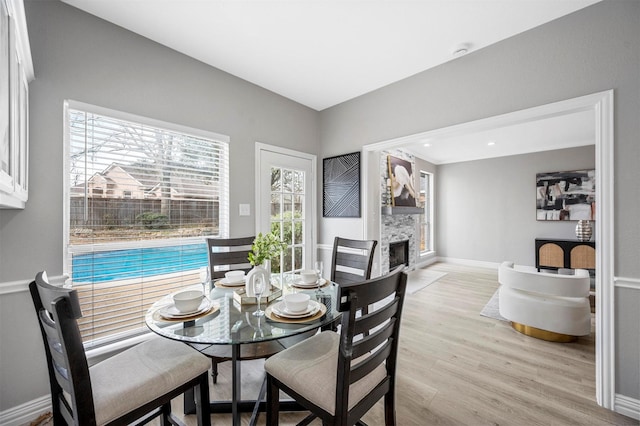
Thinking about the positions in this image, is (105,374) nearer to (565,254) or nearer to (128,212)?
(128,212)

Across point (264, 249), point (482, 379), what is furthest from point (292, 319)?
point (482, 379)

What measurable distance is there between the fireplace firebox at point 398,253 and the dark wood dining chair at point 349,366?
387 centimetres

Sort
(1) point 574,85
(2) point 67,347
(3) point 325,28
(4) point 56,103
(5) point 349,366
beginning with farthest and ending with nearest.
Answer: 1. (3) point 325,28
2. (1) point 574,85
3. (4) point 56,103
4. (5) point 349,366
5. (2) point 67,347

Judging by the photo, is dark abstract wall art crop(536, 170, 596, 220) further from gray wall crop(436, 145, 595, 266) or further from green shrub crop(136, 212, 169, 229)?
green shrub crop(136, 212, 169, 229)

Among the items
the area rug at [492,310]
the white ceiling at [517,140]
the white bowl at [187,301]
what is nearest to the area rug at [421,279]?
the area rug at [492,310]

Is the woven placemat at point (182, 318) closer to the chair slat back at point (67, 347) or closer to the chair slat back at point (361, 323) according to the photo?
the chair slat back at point (67, 347)

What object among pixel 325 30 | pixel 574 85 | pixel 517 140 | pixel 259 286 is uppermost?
pixel 325 30

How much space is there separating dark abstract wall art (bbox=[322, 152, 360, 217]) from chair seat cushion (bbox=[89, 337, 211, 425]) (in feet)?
7.92

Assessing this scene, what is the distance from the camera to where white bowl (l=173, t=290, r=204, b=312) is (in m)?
1.34

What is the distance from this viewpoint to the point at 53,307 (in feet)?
2.87

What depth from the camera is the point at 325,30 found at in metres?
2.10

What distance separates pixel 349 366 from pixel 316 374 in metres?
0.24

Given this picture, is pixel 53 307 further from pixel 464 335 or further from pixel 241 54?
pixel 464 335

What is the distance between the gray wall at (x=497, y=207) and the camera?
5.41 m
